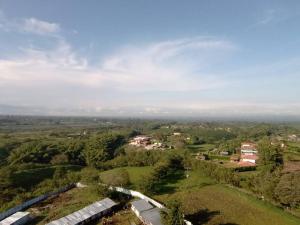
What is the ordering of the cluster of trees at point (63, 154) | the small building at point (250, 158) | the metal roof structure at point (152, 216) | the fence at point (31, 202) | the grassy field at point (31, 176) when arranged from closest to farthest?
the metal roof structure at point (152, 216) < the fence at point (31, 202) < the grassy field at point (31, 176) < the small building at point (250, 158) < the cluster of trees at point (63, 154)

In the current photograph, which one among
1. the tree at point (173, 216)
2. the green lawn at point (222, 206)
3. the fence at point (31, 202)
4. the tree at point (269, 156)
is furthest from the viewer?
the tree at point (269, 156)

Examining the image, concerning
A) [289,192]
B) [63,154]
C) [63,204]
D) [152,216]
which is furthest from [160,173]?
[63,154]

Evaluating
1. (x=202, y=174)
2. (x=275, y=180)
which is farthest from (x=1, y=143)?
(x=275, y=180)

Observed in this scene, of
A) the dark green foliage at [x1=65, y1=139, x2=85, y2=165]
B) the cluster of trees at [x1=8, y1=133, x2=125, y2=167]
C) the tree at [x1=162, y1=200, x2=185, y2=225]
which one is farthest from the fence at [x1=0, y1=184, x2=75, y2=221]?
the dark green foliage at [x1=65, y1=139, x2=85, y2=165]

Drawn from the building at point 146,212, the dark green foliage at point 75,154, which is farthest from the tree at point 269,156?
the dark green foliage at point 75,154

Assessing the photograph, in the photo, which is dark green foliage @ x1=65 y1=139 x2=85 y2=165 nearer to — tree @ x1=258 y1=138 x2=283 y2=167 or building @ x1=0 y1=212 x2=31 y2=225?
building @ x1=0 y1=212 x2=31 y2=225

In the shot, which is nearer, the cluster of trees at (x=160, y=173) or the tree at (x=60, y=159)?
the cluster of trees at (x=160, y=173)

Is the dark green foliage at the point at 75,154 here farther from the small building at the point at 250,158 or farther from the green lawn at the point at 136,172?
the small building at the point at 250,158
